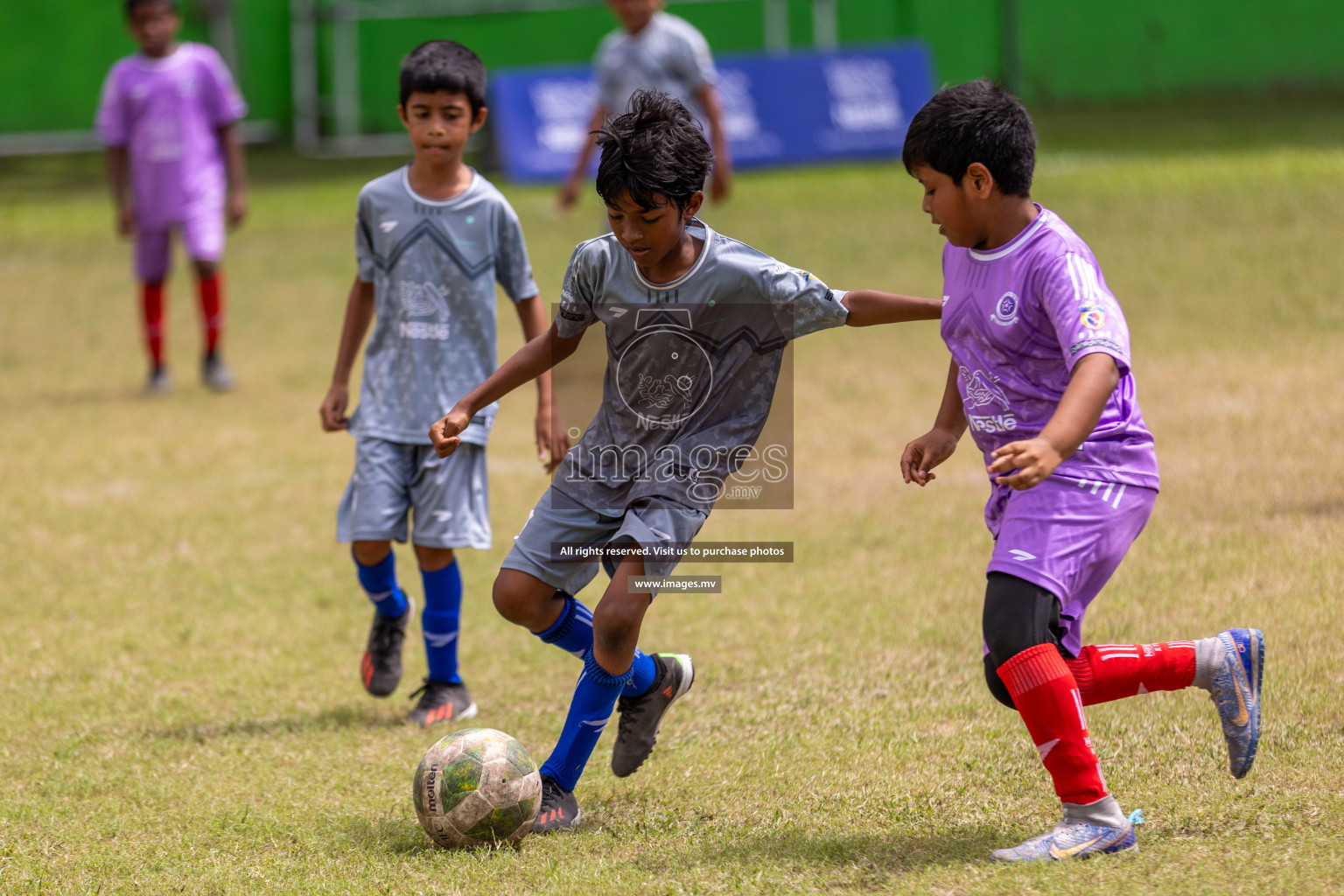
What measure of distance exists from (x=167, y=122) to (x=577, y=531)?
6.92 meters

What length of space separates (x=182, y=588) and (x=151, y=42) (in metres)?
4.81

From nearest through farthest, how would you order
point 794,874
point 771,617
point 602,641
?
point 794,874 < point 602,641 < point 771,617

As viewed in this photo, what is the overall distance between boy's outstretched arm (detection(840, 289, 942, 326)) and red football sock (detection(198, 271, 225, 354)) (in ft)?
22.0

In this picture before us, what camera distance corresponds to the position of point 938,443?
358 centimetres

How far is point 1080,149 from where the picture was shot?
1611 centimetres

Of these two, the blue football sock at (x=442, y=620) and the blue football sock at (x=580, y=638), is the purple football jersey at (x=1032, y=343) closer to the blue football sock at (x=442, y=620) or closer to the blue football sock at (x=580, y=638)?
the blue football sock at (x=580, y=638)

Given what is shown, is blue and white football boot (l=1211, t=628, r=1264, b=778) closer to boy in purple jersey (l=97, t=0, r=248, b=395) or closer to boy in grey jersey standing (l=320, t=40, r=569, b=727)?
boy in grey jersey standing (l=320, t=40, r=569, b=727)

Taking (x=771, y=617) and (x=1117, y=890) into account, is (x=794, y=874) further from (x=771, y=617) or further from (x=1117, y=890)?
(x=771, y=617)

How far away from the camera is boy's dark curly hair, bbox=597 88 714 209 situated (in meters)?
3.40

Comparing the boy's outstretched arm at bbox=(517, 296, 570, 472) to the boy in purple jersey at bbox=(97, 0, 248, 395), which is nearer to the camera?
the boy's outstretched arm at bbox=(517, 296, 570, 472)

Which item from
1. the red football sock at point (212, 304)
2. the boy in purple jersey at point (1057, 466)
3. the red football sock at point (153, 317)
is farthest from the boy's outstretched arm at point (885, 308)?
the red football sock at point (153, 317)

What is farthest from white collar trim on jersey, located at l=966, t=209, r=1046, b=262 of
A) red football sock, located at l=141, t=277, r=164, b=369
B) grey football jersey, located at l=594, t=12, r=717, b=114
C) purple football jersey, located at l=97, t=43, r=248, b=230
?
red football sock, located at l=141, t=277, r=164, b=369

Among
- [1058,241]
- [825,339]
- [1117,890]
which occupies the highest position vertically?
[1058,241]

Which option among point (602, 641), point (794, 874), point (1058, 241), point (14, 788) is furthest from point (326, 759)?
point (1058, 241)
